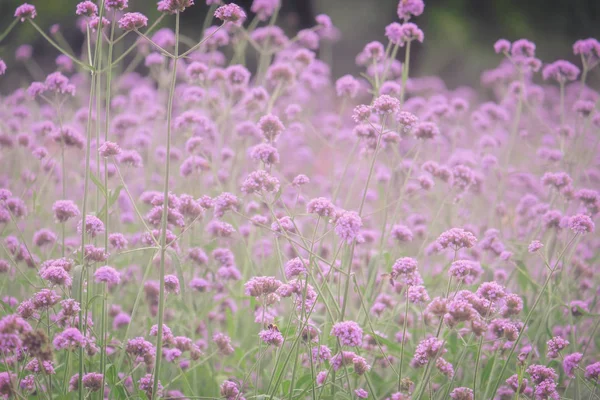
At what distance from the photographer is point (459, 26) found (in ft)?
36.6

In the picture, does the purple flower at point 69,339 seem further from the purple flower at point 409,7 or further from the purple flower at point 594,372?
the purple flower at point 409,7

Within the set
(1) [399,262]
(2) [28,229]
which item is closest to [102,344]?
(1) [399,262]

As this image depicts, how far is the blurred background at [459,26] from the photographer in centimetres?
1103

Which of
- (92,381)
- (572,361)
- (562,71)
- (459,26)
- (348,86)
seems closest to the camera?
(92,381)

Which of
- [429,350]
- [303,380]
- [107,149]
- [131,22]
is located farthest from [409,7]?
[303,380]

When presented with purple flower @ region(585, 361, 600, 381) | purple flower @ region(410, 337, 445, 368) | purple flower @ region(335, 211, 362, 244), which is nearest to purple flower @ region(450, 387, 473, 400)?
purple flower @ region(410, 337, 445, 368)

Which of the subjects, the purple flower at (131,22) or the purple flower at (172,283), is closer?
the purple flower at (131,22)

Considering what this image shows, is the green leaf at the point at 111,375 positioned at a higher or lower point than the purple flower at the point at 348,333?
lower

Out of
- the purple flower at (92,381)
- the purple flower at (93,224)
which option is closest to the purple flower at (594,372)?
the purple flower at (92,381)

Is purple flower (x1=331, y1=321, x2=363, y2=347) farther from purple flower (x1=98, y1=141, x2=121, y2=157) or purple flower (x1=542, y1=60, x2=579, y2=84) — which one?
purple flower (x1=542, y1=60, x2=579, y2=84)

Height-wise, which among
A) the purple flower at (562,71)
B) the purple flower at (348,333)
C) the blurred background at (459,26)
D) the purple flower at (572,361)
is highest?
the blurred background at (459,26)

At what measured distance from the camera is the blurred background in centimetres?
1103

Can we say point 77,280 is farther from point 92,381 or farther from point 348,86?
point 348,86

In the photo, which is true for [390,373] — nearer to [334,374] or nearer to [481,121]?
[334,374]
